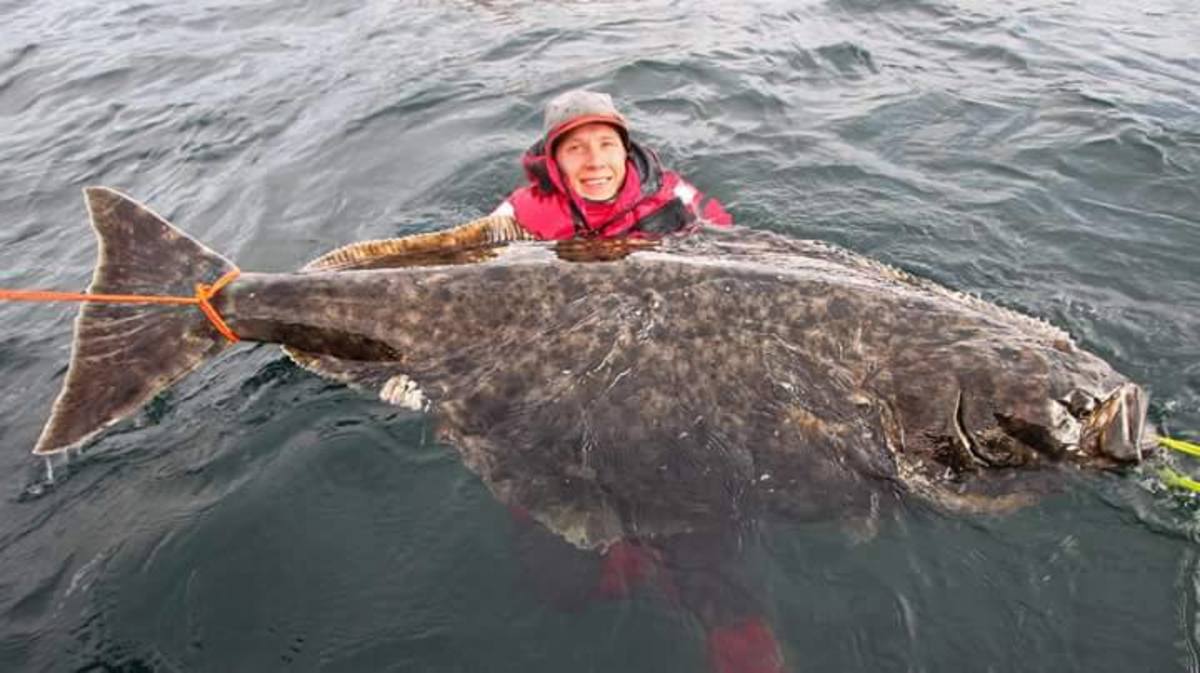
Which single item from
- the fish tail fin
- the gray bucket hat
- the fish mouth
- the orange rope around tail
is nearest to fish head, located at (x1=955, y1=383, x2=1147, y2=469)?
the fish mouth

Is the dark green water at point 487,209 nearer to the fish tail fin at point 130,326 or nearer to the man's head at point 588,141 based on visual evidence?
the fish tail fin at point 130,326

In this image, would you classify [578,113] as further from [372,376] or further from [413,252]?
[372,376]

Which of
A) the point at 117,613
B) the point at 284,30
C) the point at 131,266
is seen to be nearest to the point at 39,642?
the point at 117,613

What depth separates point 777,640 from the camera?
315 cm

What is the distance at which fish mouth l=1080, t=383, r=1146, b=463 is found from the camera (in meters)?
3.31

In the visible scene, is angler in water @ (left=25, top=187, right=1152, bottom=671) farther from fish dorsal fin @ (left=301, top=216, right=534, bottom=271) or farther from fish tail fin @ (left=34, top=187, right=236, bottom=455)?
fish dorsal fin @ (left=301, top=216, right=534, bottom=271)

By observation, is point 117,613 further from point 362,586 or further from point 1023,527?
point 1023,527

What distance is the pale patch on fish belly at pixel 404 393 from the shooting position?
12.1ft

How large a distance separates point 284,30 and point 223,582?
1109 cm

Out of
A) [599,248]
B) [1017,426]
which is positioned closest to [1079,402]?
[1017,426]

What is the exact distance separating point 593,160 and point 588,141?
0.12 meters

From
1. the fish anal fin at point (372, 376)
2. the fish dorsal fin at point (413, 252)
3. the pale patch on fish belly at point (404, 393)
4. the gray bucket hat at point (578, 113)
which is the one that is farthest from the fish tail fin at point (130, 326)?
the gray bucket hat at point (578, 113)

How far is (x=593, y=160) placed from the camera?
5.34 meters

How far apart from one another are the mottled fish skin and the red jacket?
6.08 ft
